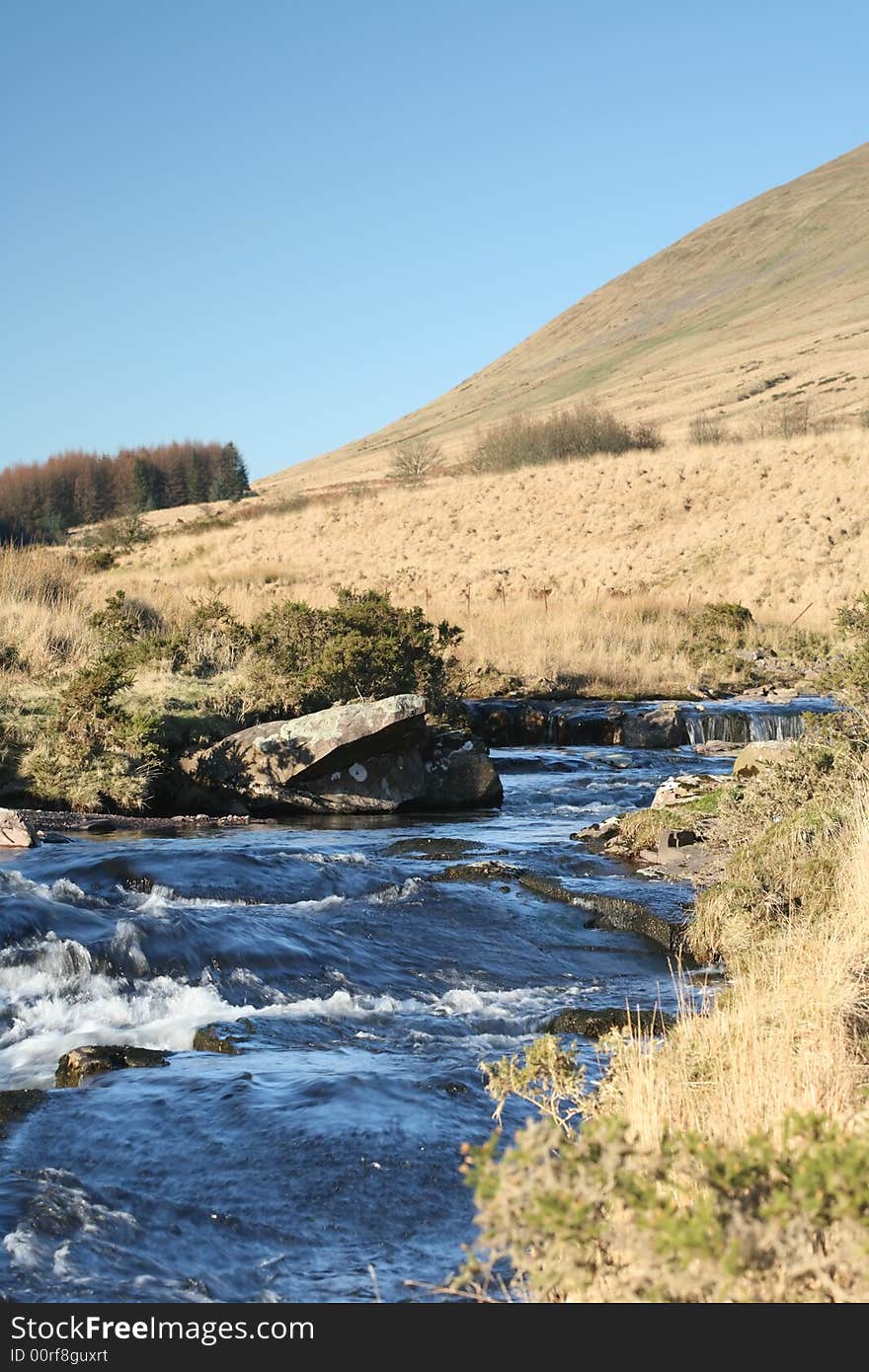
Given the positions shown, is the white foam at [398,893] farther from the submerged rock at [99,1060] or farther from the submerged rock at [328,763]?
the submerged rock at [328,763]

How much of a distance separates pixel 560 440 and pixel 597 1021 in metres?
55.8

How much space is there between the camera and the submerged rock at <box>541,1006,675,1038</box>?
6.57 meters

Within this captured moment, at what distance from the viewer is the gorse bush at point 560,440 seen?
197 ft

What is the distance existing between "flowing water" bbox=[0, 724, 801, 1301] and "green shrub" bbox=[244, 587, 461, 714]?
3781 mm

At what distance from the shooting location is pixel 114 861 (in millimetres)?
10258

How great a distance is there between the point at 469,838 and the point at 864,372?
84.2 meters

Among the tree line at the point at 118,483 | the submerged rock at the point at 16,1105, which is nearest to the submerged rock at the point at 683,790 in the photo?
the submerged rock at the point at 16,1105

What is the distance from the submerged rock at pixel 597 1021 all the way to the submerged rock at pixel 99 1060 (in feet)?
6.70

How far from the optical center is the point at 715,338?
123625 mm

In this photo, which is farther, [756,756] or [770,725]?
[770,725]

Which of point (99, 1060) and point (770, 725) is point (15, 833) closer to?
point (99, 1060)

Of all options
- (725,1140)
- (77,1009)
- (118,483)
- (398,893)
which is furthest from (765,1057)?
(118,483)

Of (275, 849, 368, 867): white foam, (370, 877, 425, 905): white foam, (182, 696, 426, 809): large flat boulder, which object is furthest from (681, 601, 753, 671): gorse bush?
(370, 877, 425, 905): white foam
